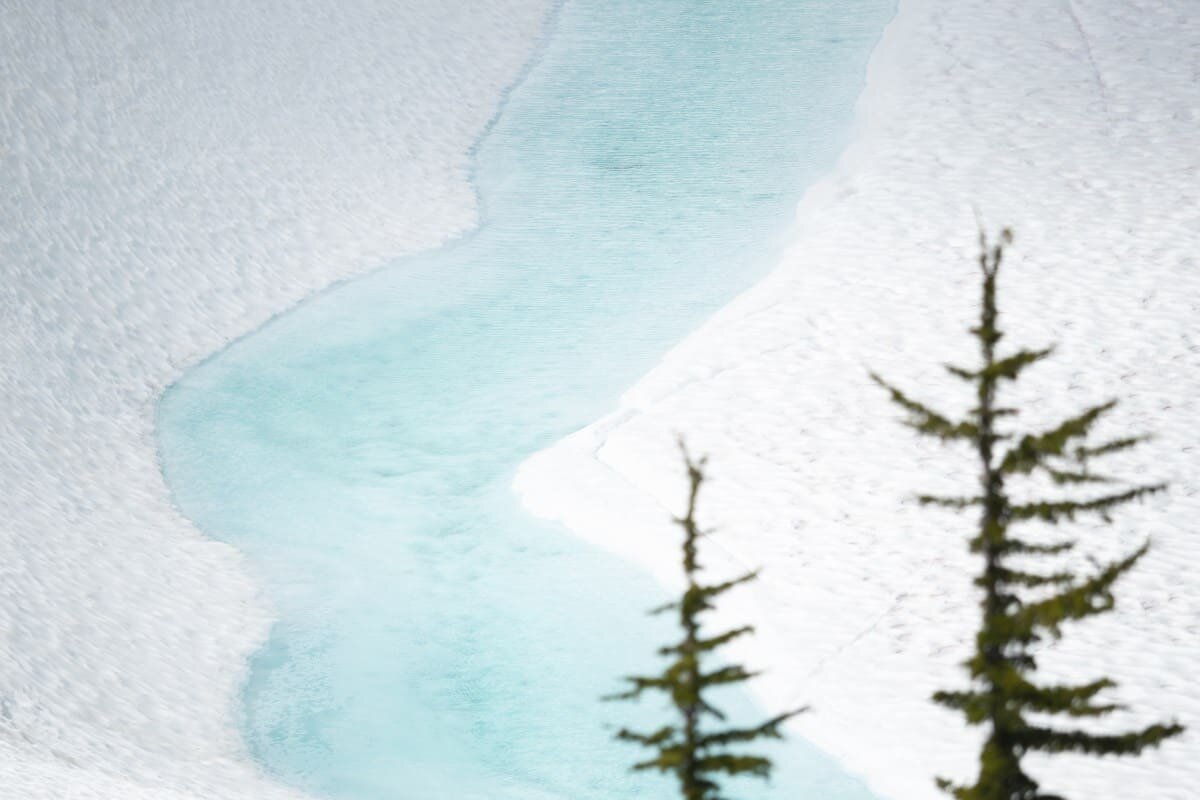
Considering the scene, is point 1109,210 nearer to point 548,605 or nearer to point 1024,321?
point 1024,321

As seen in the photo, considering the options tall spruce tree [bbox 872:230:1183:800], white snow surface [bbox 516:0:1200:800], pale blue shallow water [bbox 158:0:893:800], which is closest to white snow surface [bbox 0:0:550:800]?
pale blue shallow water [bbox 158:0:893:800]

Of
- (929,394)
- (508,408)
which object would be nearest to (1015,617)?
(929,394)

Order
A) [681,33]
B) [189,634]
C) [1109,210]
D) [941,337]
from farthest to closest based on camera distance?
[681,33] < [1109,210] < [941,337] < [189,634]

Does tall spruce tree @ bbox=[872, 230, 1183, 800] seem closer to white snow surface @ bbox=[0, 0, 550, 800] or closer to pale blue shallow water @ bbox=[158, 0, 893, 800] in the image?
pale blue shallow water @ bbox=[158, 0, 893, 800]

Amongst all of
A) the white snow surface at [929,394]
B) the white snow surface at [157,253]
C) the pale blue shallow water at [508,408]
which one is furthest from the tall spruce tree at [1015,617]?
the white snow surface at [157,253]

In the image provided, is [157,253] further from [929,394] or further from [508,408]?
[929,394]

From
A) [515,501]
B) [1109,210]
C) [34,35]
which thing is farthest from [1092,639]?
[34,35]
